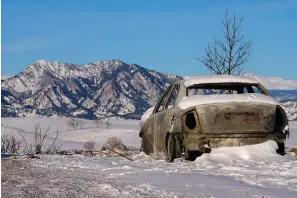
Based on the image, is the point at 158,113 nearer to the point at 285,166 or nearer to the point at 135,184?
the point at 285,166

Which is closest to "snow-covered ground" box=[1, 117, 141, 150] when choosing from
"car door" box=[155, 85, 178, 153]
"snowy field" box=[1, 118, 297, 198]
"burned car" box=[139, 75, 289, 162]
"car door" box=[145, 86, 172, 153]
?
"car door" box=[145, 86, 172, 153]

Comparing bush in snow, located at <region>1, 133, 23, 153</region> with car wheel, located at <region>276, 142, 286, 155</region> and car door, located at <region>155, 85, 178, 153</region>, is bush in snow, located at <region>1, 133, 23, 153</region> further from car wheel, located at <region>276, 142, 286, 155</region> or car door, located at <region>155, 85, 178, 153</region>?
car wheel, located at <region>276, 142, 286, 155</region>

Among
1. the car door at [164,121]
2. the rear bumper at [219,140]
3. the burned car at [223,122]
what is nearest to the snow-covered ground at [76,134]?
the car door at [164,121]

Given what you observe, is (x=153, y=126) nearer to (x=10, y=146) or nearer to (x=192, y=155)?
(x=192, y=155)

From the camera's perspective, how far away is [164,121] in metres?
7.89

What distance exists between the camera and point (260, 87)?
8.01m

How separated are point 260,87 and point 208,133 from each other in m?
1.52

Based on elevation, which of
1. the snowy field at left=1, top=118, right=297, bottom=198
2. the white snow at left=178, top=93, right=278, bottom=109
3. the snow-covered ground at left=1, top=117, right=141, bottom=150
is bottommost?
the snow-covered ground at left=1, top=117, right=141, bottom=150

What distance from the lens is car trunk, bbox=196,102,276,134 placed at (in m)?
7.00

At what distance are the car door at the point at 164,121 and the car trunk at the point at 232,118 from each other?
2.11 feet

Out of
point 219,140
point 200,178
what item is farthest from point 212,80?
point 200,178

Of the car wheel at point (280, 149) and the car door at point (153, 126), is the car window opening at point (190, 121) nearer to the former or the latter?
the car door at point (153, 126)

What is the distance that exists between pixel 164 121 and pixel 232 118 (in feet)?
4.11

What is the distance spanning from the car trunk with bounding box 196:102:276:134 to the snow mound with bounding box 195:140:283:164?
0.22 m
